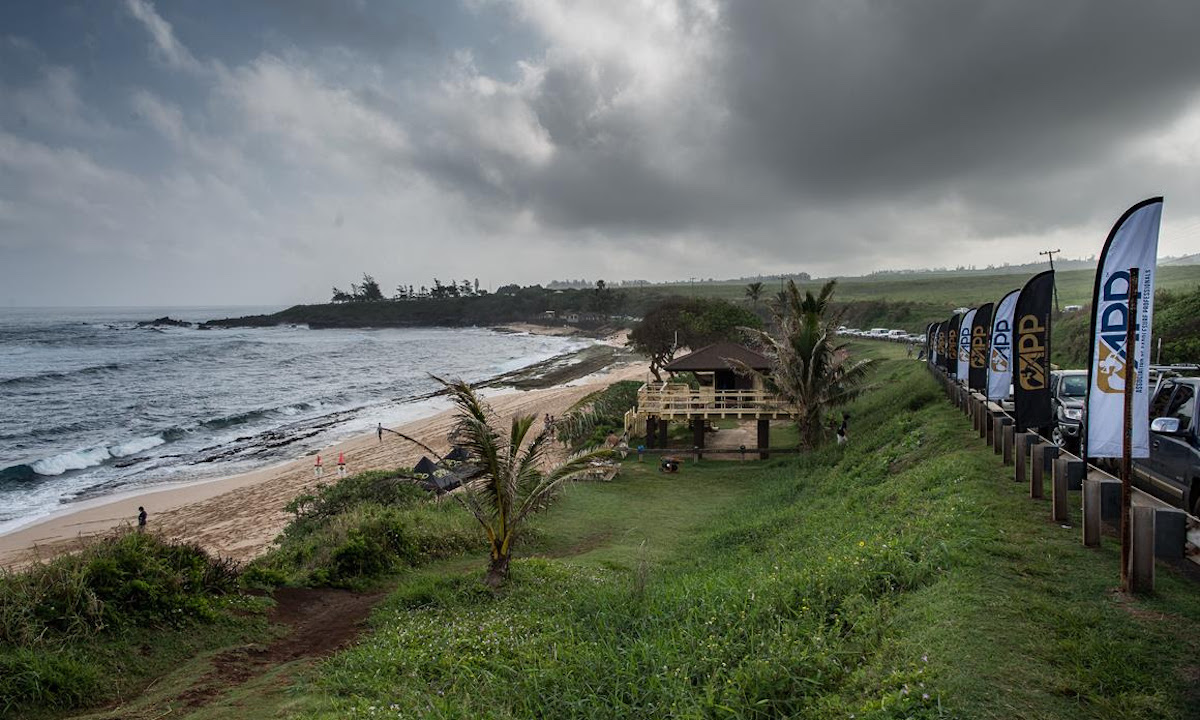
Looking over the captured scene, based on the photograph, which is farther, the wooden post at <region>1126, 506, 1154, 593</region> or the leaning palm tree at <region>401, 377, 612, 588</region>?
the leaning palm tree at <region>401, 377, 612, 588</region>

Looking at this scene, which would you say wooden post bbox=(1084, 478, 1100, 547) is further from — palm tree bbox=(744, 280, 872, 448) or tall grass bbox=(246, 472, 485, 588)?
palm tree bbox=(744, 280, 872, 448)

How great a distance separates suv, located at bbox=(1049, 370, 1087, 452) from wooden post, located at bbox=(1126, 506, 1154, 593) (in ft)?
18.7

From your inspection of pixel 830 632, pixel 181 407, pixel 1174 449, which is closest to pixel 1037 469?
pixel 1174 449

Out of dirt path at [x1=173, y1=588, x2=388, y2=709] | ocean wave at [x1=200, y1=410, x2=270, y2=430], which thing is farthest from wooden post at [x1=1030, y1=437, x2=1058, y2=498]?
ocean wave at [x1=200, y1=410, x2=270, y2=430]

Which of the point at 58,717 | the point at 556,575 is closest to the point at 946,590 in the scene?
the point at 556,575

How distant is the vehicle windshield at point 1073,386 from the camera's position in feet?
44.7

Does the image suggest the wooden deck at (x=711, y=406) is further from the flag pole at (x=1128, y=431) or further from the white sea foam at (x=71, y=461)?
the white sea foam at (x=71, y=461)

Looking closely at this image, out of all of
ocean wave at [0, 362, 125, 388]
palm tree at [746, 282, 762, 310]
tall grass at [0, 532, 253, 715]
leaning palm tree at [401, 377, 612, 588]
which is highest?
palm tree at [746, 282, 762, 310]

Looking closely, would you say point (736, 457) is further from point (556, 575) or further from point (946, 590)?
point (946, 590)

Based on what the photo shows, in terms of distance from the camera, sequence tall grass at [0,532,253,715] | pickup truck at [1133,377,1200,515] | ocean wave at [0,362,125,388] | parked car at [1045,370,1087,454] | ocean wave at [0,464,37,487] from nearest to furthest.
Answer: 1. tall grass at [0,532,253,715]
2. pickup truck at [1133,377,1200,515]
3. parked car at [1045,370,1087,454]
4. ocean wave at [0,464,37,487]
5. ocean wave at [0,362,125,388]

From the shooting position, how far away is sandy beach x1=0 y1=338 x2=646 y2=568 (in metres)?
18.0

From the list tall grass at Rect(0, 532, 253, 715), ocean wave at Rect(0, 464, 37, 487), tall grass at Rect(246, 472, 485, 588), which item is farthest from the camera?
ocean wave at Rect(0, 464, 37, 487)

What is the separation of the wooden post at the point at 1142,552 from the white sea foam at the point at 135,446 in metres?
39.1

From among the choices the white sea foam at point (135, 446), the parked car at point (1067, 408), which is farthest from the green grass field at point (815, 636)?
the white sea foam at point (135, 446)
